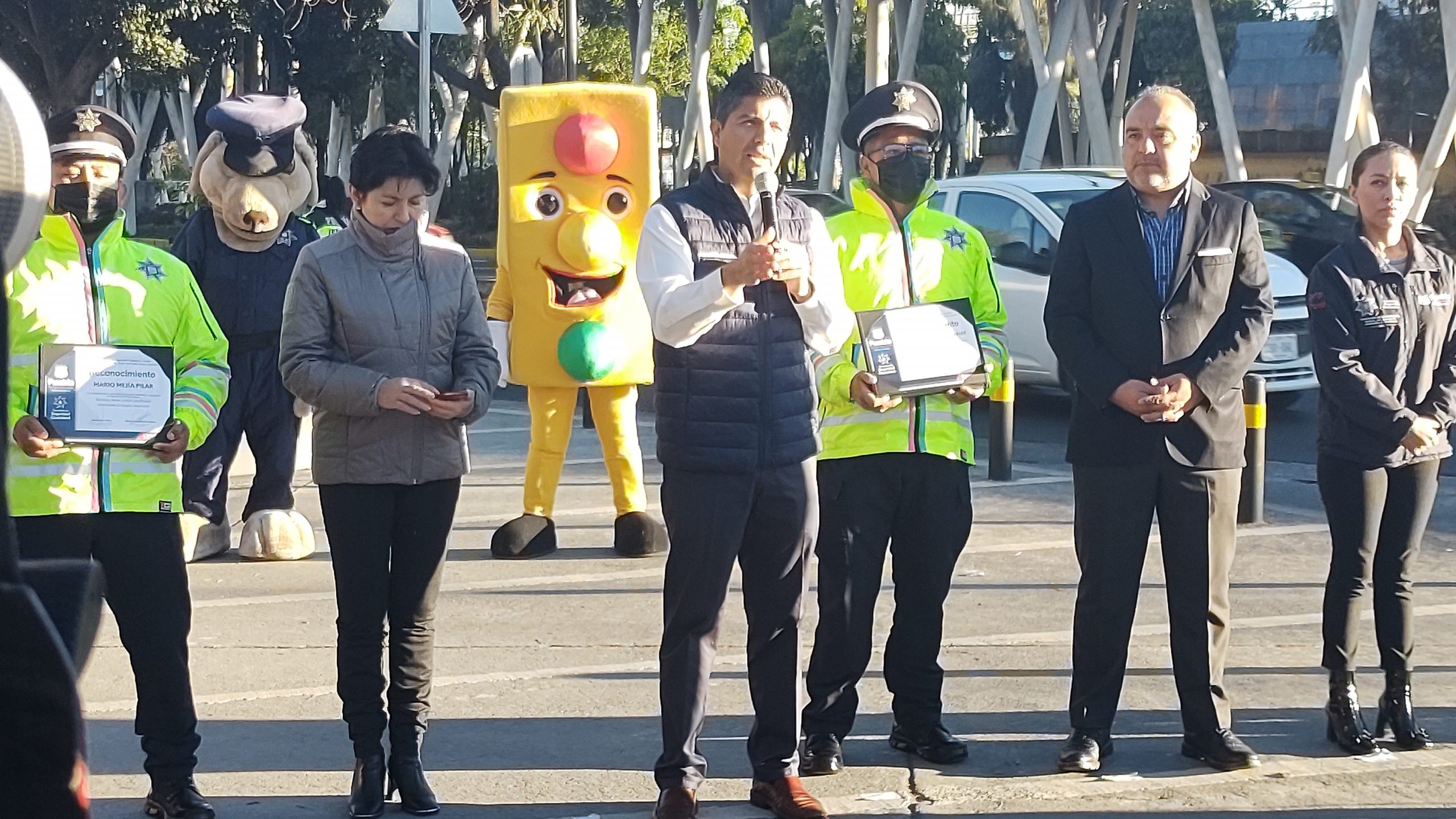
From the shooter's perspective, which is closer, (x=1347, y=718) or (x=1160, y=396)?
(x=1160, y=396)

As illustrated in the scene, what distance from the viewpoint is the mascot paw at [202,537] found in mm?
8445

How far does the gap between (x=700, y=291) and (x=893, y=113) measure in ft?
3.97

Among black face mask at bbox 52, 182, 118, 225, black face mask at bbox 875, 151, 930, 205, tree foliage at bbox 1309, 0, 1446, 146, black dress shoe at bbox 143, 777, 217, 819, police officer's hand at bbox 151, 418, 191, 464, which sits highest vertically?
tree foliage at bbox 1309, 0, 1446, 146

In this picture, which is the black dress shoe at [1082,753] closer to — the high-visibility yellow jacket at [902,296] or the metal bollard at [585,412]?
the high-visibility yellow jacket at [902,296]

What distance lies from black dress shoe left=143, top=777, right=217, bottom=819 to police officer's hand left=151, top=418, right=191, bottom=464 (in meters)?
0.88

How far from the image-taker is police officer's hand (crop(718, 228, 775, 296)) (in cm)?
443

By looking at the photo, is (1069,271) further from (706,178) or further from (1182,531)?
(706,178)

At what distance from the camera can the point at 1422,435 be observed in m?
5.39

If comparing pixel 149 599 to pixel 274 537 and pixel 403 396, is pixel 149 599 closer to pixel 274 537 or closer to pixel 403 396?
pixel 403 396

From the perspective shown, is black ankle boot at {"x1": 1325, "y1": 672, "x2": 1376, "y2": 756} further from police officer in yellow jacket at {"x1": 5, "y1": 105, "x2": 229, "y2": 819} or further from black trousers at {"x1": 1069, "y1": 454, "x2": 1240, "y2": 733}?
police officer in yellow jacket at {"x1": 5, "y1": 105, "x2": 229, "y2": 819}

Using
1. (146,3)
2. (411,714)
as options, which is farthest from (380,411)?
(146,3)

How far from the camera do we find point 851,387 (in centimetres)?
525

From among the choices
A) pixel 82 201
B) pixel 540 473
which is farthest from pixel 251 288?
pixel 82 201

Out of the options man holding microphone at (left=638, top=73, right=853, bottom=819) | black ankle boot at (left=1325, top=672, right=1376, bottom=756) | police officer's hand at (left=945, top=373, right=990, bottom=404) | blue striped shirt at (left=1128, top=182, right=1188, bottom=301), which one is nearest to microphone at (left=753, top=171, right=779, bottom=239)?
man holding microphone at (left=638, top=73, right=853, bottom=819)
